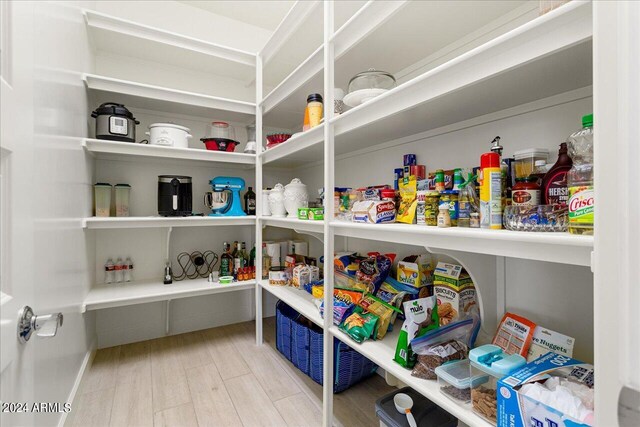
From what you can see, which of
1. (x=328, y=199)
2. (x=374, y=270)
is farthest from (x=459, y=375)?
(x=328, y=199)

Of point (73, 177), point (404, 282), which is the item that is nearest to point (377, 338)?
point (404, 282)

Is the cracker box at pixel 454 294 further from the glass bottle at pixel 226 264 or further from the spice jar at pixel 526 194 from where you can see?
the glass bottle at pixel 226 264

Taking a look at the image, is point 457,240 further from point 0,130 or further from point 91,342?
point 91,342

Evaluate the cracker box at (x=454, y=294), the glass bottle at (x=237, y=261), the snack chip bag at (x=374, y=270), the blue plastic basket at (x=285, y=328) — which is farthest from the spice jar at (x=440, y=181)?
the glass bottle at (x=237, y=261)

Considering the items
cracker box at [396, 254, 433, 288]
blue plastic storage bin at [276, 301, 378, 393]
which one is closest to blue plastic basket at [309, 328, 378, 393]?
blue plastic storage bin at [276, 301, 378, 393]

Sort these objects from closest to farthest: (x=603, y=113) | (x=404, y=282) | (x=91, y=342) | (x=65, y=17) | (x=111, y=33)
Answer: (x=603, y=113) < (x=65, y=17) < (x=404, y=282) < (x=111, y=33) < (x=91, y=342)

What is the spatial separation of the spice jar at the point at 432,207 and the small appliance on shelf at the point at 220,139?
1721 mm

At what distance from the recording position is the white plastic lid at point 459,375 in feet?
2.70

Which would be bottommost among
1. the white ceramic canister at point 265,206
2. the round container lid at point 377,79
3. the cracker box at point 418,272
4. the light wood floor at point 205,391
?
the light wood floor at point 205,391

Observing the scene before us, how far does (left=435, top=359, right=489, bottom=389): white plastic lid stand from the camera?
82 centimetres

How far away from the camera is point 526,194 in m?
0.74

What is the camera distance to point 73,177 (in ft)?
4.85

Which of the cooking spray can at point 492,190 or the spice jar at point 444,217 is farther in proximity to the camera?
the spice jar at point 444,217

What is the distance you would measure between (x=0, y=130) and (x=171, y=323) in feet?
7.19
